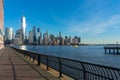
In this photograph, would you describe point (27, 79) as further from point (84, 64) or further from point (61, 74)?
point (84, 64)

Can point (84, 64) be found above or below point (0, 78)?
above

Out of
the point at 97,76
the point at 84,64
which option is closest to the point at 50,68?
the point at 84,64

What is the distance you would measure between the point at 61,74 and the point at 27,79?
2.41 metres

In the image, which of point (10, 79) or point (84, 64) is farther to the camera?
point (10, 79)

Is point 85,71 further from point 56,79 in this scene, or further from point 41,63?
point 41,63

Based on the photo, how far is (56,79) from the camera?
611 inches

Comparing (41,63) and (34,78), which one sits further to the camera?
(41,63)

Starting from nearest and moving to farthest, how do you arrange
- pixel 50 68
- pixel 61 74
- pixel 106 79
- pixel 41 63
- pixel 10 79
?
pixel 106 79 < pixel 10 79 < pixel 61 74 < pixel 50 68 < pixel 41 63

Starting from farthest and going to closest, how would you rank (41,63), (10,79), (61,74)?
1. (41,63)
2. (61,74)
3. (10,79)

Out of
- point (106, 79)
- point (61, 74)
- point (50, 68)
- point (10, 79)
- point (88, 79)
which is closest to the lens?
point (106, 79)

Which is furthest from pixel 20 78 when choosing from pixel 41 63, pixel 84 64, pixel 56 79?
pixel 41 63

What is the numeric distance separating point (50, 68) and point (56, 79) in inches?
246

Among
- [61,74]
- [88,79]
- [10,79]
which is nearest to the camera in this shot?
[88,79]

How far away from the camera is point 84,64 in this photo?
12766 millimetres
